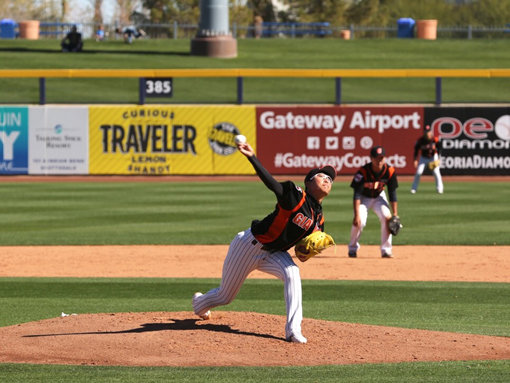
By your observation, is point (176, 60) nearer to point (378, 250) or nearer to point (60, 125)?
point (60, 125)

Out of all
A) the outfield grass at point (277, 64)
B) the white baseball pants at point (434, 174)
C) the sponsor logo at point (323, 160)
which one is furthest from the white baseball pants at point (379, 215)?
the outfield grass at point (277, 64)

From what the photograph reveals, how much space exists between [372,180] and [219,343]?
24.6 ft

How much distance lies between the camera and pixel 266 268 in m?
9.12

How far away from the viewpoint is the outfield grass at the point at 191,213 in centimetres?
1867

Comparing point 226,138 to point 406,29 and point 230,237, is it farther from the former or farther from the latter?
point 406,29

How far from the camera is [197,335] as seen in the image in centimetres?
930

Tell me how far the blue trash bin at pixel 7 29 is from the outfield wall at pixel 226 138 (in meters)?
35.7

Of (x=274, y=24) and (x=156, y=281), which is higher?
(x=274, y=24)

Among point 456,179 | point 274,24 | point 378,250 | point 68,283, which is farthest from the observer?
point 274,24

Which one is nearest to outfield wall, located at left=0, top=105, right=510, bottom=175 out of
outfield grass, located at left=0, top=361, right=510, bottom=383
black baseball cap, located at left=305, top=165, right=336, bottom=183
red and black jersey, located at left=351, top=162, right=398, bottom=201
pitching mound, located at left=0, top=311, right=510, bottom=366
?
red and black jersey, located at left=351, top=162, right=398, bottom=201

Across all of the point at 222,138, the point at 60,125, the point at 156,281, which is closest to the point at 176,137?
the point at 222,138

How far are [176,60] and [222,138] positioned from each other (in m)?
24.3

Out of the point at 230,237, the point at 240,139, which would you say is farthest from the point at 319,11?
the point at 240,139

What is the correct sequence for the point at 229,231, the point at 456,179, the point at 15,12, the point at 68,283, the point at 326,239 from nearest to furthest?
the point at 326,239, the point at 68,283, the point at 229,231, the point at 456,179, the point at 15,12
